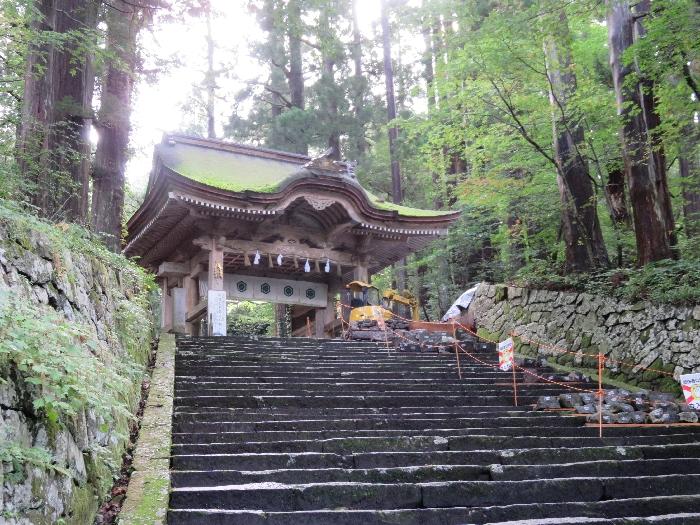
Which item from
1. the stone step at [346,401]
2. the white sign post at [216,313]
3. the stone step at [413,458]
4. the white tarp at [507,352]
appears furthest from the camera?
the white sign post at [216,313]

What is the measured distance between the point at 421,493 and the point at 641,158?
7.52 meters

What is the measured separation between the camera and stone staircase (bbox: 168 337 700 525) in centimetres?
395

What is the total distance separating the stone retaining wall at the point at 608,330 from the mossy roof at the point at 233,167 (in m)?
4.09

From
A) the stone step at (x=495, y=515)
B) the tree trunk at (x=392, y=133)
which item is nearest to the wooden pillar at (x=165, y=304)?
the tree trunk at (x=392, y=133)

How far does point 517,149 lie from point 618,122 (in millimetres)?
3276

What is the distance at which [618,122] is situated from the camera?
10.3 m

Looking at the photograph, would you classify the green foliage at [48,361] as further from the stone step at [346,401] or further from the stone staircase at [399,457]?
the stone step at [346,401]

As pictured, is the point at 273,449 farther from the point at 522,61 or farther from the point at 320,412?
the point at 522,61

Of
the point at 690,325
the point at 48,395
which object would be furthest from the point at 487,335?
the point at 48,395

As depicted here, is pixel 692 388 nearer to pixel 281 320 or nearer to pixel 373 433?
pixel 373 433

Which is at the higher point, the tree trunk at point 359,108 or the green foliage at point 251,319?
the tree trunk at point 359,108

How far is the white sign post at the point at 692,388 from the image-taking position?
620 centimetres

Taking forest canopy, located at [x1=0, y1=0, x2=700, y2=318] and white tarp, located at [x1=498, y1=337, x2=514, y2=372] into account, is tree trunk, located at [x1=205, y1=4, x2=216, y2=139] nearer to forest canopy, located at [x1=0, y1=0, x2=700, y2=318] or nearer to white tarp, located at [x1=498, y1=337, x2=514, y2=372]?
forest canopy, located at [x1=0, y1=0, x2=700, y2=318]

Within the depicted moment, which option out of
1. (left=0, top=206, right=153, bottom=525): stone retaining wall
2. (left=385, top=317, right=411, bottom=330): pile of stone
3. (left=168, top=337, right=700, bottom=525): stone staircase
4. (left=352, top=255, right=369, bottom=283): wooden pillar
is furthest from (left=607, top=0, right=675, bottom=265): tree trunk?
(left=0, top=206, right=153, bottom=525): stone retaining wall
